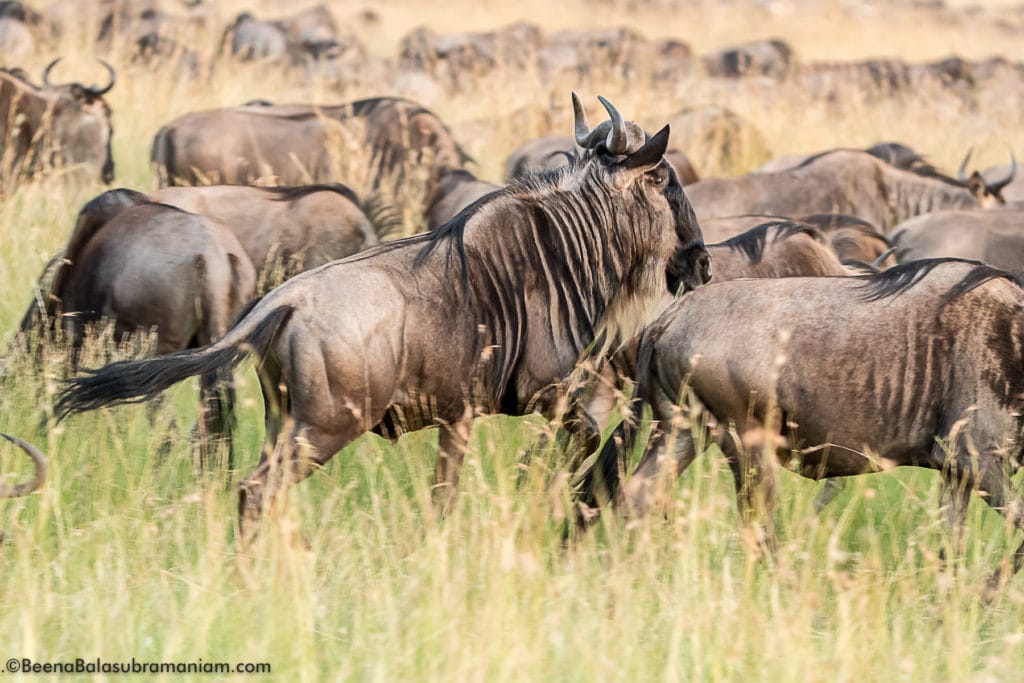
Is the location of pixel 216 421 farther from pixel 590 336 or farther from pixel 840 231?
pixel 840 231

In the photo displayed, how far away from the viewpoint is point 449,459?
14.9 feet

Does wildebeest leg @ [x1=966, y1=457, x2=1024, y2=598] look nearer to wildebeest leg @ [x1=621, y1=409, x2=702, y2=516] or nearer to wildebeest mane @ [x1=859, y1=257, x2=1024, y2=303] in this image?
wildebeest mane @ [x1=859, y1=257, x2=1024, y2=303]

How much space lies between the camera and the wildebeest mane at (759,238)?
5.66 m

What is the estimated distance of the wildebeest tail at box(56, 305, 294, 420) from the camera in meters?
4.05

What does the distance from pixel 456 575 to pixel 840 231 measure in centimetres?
419

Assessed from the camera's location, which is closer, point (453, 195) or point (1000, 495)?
point (1000, 495)

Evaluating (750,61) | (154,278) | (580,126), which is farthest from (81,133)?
(750,61)

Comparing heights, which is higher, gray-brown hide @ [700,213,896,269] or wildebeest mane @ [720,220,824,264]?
wildebeest mane @ [720,220,824,264]

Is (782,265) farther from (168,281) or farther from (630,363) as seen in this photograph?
(168,281)

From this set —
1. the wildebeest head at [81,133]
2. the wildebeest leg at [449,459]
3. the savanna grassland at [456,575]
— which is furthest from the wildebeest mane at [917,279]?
the wildebeest head at [81,133]

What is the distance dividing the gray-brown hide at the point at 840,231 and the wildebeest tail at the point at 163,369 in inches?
125

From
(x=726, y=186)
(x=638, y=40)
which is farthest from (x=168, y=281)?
(x=638, y=40)

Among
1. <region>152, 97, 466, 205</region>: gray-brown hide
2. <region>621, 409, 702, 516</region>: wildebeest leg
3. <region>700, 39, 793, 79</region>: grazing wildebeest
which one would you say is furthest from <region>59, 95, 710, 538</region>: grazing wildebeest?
<region>700, 39, 793, 79</region>: grazing wildebeest

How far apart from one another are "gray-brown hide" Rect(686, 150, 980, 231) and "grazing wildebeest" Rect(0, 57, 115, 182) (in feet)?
14.0
